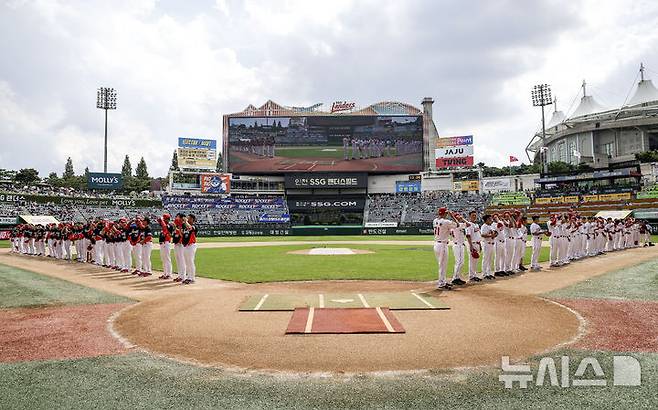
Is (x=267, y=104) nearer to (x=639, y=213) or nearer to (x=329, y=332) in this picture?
(x=639, y=213)

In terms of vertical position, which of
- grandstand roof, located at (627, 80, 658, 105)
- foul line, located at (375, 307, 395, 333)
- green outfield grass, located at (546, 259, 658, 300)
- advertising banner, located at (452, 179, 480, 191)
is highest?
grandstand roof, located at (627, 80, 658, 105)

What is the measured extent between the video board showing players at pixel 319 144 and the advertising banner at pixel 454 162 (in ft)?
14.9

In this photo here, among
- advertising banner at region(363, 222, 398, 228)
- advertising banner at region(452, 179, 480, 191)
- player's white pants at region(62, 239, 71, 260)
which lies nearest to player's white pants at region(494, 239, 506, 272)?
player's white pants at region(62, 239, 71, 260)

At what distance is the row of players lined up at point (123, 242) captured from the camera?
42.4 ft

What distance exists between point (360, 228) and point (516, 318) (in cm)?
4912

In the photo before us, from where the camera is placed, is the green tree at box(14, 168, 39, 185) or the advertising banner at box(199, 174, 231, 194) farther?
the green tree at box(14, 168, 39, 185)

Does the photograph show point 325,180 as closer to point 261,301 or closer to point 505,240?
point 505,240

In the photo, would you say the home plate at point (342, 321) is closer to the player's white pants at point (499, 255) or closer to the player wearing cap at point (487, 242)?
the player wearing cap at point (487, 242)

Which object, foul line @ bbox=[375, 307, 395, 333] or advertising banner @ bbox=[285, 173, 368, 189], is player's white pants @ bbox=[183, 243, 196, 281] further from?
advertising banner @ bbox=[285, 173, 368, 189]

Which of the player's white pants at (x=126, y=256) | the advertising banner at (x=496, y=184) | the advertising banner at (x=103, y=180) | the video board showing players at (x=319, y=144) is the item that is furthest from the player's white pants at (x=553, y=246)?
the advertising banner at (x=103, y=180)

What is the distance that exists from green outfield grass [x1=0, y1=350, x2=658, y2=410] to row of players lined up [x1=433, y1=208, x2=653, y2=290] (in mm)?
6571

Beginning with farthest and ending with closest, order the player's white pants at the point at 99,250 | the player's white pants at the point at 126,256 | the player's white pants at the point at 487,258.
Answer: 1. the player's white pants at the point at 99,250
2. the player's white pants at the point at 126,256
3. the player's white pants at the point at 487,258

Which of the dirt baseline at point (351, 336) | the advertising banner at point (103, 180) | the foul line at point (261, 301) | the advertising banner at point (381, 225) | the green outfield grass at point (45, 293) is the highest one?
the advertising banner at point (103, 180)

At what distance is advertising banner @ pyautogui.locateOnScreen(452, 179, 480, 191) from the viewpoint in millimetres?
67250
